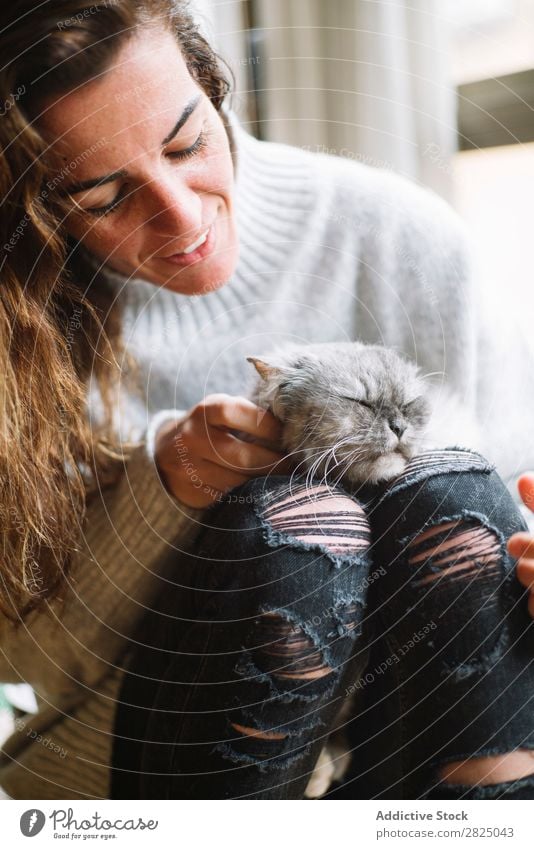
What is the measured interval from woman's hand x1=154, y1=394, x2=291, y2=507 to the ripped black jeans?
0.01 metres

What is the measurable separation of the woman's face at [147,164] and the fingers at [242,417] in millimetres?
76

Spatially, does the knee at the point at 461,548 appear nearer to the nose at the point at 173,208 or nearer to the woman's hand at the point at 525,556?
the woman's hand at the point at 525,556

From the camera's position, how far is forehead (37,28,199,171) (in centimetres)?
32

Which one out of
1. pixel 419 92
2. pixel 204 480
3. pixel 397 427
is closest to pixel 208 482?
pixel 204 480

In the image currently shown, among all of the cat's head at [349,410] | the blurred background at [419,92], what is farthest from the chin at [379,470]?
the blurred background at [419,92]

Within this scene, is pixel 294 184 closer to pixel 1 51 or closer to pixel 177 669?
pixel 1 51

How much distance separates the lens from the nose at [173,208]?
0.34 metres

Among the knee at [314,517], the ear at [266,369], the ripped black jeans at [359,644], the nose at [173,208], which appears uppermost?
the nose at [173,208]

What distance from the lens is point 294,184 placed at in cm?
Answer: 38

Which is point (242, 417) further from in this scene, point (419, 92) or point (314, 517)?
point (419, 92)

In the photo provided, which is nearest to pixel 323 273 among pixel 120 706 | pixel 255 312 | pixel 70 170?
pixel 255 312

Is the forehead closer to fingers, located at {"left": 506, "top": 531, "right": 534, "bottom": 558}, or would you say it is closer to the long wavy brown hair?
the long wavy brown hair

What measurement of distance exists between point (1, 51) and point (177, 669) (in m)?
0.34

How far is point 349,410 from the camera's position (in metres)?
0.34
